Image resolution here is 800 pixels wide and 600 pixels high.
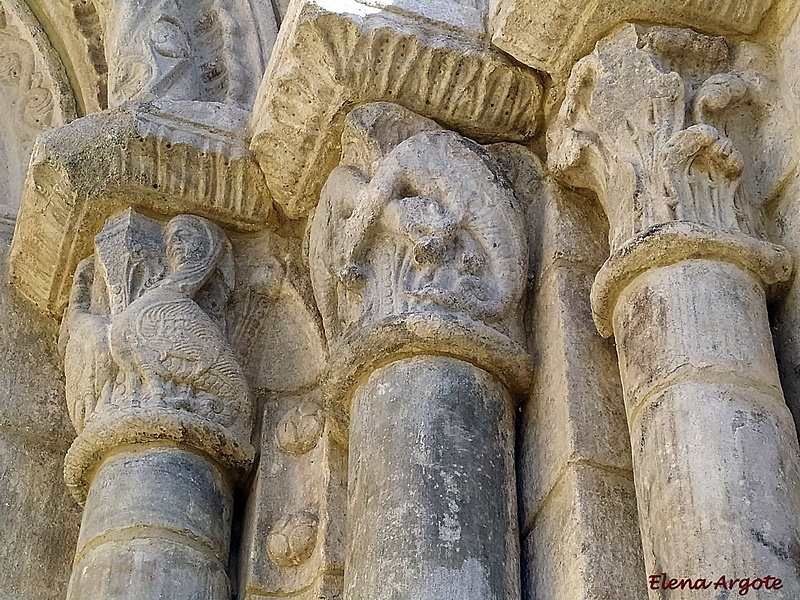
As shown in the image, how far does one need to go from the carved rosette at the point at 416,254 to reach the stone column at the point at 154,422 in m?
0.30

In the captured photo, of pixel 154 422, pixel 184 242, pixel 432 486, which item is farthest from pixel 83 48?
pixel 432 486

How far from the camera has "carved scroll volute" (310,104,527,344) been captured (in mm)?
2234

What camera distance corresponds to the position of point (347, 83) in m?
2.51

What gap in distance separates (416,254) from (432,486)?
1.56 ft

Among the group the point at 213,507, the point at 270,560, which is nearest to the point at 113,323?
the point at 213,507

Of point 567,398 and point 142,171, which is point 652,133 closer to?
point 567,398

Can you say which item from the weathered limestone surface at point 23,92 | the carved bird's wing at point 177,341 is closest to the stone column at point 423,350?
the carved bird's wing at point 177,341

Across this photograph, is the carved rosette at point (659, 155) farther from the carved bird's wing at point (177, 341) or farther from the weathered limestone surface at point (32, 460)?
the weathered limestone surface at point (32, 460)

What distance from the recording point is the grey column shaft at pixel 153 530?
2.24 m

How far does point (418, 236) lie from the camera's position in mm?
2264

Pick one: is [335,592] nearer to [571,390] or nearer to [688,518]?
[571,390]

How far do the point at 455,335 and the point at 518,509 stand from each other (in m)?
0.34

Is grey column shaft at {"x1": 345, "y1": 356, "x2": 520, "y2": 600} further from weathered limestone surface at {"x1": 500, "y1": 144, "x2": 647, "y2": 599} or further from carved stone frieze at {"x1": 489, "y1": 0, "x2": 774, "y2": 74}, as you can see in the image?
carved stone frieze at {"x1": 489, "y1": 0, "x2": 774, "y2": 74}

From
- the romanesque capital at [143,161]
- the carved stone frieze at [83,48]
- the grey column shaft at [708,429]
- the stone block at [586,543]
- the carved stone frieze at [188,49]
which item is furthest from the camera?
the carved stone frieze at [83,48]
